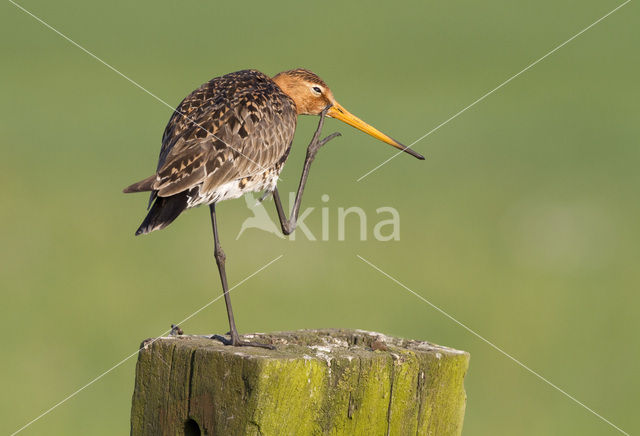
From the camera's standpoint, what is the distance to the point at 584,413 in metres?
14.0

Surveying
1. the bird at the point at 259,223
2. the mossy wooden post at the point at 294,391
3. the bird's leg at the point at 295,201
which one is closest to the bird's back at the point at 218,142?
the bird's leg at the point at 295,201

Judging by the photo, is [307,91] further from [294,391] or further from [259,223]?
[259,223]

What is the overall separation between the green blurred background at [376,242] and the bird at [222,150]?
18.3 feet

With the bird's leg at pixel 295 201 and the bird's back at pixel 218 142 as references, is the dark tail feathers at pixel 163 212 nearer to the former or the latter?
the bird's back at pixel 218 142

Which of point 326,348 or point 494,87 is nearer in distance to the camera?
point 326,348

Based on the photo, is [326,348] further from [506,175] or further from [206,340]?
[506,175]

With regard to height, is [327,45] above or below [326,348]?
above

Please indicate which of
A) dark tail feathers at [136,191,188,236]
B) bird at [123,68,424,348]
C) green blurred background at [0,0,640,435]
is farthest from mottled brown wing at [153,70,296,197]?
green blurred background at [0,0,640,435]

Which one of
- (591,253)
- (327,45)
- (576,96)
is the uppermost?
(327,45)

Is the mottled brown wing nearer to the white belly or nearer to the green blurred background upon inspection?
the white belly

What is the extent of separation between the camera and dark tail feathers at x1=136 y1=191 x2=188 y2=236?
6.97m

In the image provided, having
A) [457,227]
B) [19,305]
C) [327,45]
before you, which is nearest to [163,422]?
[19,305]

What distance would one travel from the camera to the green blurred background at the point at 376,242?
46.9 feet

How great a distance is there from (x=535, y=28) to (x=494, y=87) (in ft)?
29.2
